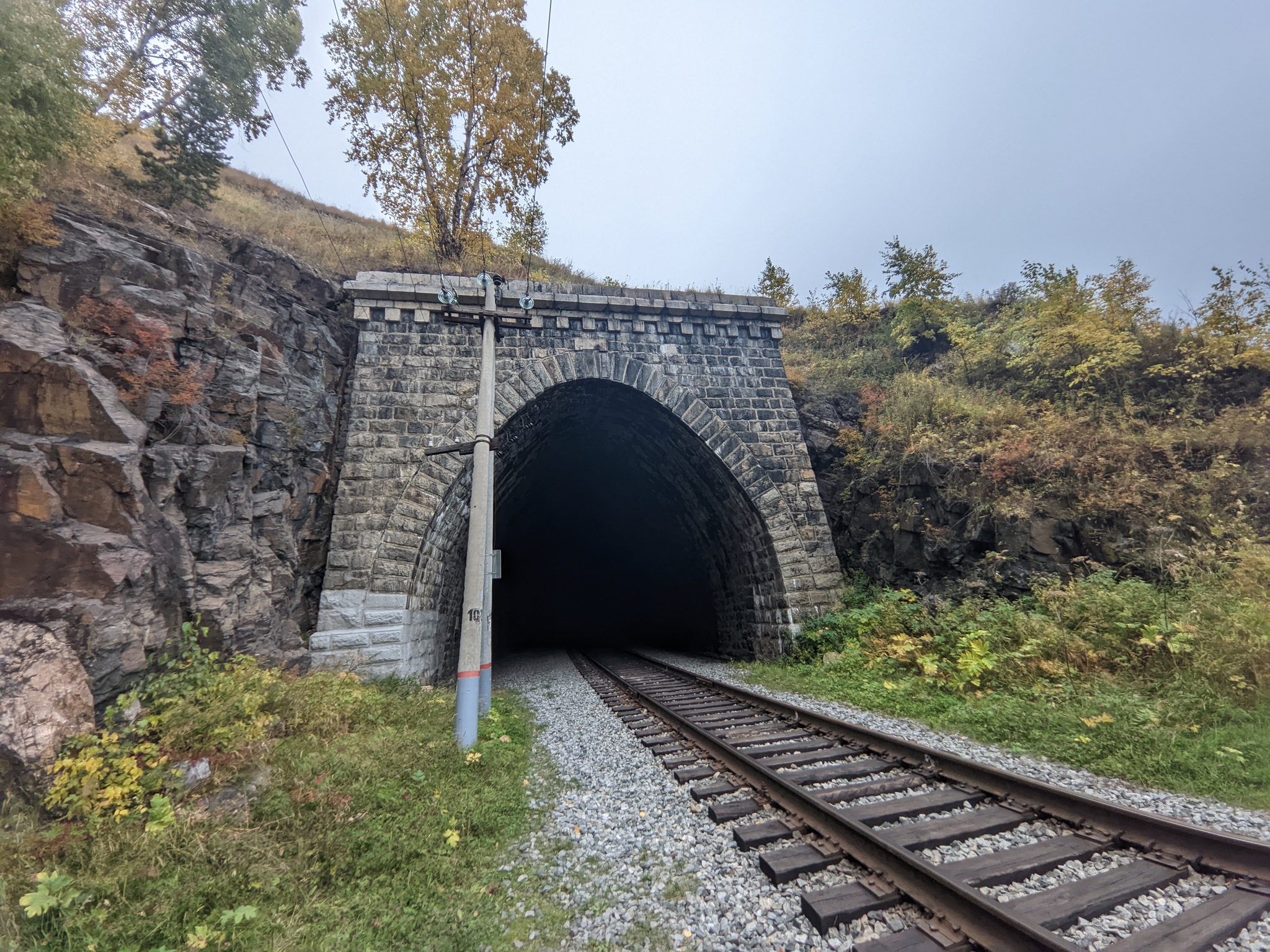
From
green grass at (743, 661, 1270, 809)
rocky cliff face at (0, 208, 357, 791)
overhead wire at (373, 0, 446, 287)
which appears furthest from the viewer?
overhead wire at (373, 0, 446, 287)

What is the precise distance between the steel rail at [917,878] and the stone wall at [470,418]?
Answer: 7.12 m

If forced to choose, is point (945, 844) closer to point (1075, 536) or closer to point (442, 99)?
point (1075, 536)

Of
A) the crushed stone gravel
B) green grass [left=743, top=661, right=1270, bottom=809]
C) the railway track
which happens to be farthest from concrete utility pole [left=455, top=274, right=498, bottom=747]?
green grass [left=743, top=661, right=1270, bottom=809]

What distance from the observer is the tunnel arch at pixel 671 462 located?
1008 centimetres

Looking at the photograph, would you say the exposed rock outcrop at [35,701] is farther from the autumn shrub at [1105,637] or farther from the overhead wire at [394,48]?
the overhead wire at [394,48]

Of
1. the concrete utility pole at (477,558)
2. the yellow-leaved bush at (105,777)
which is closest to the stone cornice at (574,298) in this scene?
the concrete utility pole at (477,558)

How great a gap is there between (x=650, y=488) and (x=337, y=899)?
13.7 m

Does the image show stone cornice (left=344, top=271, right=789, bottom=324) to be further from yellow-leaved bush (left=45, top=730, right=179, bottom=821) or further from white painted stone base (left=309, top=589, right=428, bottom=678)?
yellow-leaved bush (left=45, top=730, right=179, bottom=821)

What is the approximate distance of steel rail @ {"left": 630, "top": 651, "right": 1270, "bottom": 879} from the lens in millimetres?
2961

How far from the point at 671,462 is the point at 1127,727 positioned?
9.91 m

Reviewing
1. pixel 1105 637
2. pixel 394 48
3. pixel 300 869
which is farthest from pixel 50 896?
pixel 394 48

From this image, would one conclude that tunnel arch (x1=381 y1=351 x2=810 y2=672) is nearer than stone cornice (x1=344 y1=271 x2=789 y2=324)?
Yes

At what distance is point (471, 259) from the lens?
15.1 m

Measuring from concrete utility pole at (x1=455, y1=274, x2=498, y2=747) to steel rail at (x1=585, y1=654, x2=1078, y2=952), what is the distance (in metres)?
3.03
